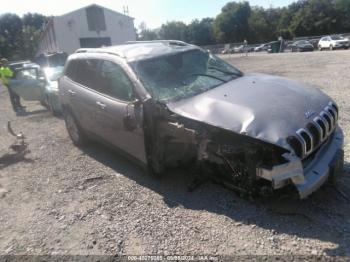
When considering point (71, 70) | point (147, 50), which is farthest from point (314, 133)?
point (71, 70)

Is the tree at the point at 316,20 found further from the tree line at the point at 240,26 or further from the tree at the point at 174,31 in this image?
the tree at the point at 174,31

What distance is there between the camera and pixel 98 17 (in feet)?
137

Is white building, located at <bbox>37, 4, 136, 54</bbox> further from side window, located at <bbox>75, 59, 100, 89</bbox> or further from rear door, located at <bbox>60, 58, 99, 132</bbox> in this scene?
side window, located at <bbox>75, 59, 100, 89</bbox>

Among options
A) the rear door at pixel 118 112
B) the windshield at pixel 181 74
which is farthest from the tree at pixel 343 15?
the rear door at pixel 118 112

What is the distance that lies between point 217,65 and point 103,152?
2645mm

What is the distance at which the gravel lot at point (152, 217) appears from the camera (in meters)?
3.29

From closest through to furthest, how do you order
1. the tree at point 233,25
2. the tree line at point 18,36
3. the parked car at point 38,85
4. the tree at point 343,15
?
the parked car at point 38,85
the tree at point 343,15
the tree line at point 18,36
the tree at point 233,25

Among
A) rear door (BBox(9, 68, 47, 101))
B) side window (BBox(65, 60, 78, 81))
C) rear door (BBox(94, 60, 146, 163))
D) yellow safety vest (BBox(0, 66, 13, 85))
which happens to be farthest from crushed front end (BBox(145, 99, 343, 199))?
yellow safety vest (BBox(0, 66, 13, 85))

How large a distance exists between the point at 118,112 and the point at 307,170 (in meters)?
2.51

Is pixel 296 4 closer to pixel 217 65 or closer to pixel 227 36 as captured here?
pixel 227 36

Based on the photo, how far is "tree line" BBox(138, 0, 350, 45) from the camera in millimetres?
64562

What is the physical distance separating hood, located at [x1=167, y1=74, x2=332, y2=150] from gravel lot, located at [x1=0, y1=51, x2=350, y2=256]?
0.95m

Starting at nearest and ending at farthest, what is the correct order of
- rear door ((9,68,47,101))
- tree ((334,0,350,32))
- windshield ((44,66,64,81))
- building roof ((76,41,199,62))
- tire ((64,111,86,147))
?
building roof ((76,41,199,62)) → tire ((64,111,86,147)) → windshield ((44,66,64,81)) → rear door ((9,68,47,101)) → tree ((334,0,350,32))

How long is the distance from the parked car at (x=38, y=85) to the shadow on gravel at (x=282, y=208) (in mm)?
6864
